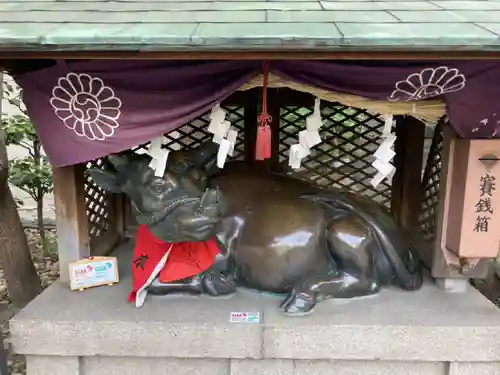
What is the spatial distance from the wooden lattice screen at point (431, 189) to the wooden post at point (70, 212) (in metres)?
2.48

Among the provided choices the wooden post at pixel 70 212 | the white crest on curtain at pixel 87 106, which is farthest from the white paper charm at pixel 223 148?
the wooden post at pixel 70 212

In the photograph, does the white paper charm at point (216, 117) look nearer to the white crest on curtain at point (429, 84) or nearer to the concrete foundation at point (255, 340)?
the white crest on curtain at point (429, 84)

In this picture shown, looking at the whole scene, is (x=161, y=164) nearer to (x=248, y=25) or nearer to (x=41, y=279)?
(x=248, y=25)

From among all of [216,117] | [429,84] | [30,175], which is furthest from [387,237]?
[30,175]

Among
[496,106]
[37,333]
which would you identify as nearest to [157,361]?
[37,333]

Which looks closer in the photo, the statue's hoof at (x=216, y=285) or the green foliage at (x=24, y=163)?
the statue's hoof at (x=216, y=285)

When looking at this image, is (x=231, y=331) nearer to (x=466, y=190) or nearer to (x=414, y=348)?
(x=414, y=348)

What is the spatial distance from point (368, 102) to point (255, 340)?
5.16 ft

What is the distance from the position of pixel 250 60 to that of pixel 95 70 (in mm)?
865

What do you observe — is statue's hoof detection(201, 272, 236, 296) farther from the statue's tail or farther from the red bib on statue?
the statue's tail

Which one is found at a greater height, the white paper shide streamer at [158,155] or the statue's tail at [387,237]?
the white paper shide streamer at [158,155]

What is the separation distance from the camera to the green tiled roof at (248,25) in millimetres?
2422

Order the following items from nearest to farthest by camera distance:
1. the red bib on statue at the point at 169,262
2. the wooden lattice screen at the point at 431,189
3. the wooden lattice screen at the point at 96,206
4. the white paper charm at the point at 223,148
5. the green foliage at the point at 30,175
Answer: the white paper charm at the point at 223,148 → the red bib on statue at the point at 169,262 → the wooden lattice screen at the point at 431,189 → the wooden lattice screen at the point at 96,206 → the green foliage at the point at 30,175

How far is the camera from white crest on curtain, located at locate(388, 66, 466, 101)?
115 inches
